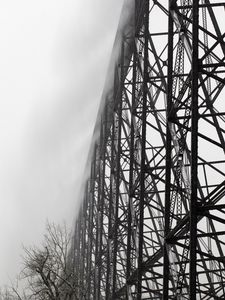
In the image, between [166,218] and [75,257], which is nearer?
[166,218]

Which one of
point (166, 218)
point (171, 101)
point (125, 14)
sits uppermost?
point (125, 14)

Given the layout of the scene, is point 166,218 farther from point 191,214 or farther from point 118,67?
point 118,67

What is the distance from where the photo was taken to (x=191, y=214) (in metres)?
11.3

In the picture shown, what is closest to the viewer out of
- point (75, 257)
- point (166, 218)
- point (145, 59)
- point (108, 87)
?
point (166, 218)

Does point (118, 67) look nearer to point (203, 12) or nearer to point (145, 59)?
point (145, 59)

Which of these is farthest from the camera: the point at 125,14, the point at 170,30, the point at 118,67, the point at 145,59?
the point at 118,67

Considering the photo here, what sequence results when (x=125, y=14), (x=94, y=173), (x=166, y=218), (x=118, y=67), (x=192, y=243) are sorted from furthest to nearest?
(x=94, y=173) → (x=118, y=67) → (x=125, y=14) → (x=166, y=218) → (x=192, y=243)

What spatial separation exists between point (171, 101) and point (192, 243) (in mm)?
4218

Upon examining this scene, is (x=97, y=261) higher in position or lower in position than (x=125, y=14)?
lower

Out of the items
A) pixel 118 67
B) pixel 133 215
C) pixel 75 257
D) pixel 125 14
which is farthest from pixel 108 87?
pixel 75 257

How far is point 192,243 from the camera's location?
1120 cm

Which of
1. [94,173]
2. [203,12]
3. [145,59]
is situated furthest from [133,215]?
[94,173]

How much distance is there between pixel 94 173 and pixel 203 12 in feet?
79.0

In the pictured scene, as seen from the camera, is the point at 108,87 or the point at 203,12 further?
the point at 108,87
